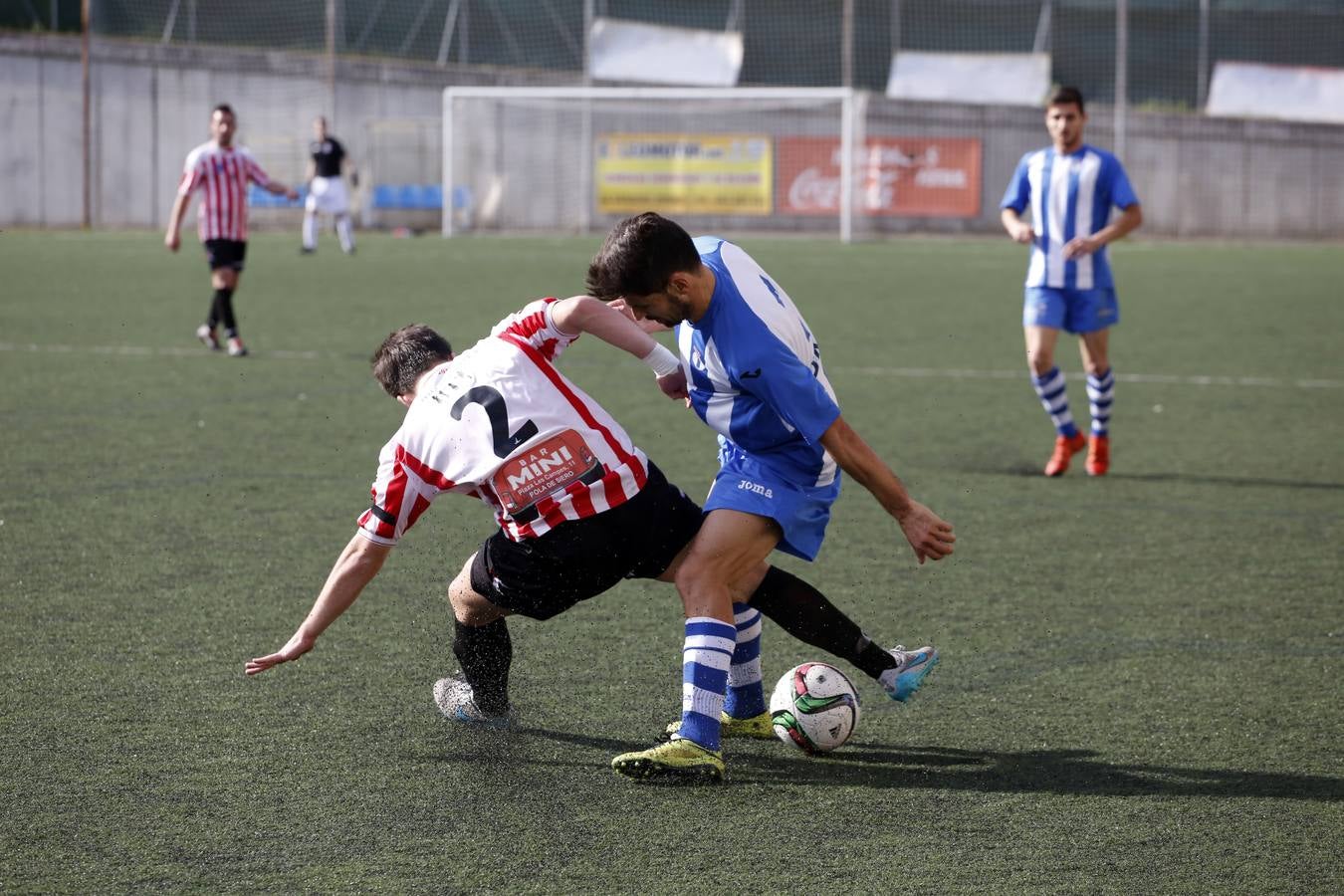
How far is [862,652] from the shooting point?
3.97m

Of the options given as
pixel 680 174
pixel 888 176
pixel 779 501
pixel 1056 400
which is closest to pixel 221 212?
pixel 1056 400

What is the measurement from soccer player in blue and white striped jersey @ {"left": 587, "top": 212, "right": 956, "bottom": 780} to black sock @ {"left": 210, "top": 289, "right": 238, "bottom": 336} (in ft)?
27.8

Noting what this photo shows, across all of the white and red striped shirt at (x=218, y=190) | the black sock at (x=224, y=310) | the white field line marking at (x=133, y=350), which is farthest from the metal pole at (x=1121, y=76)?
the black sock at (x=224, y=310)

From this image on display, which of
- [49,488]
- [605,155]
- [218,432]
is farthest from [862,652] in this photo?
[605,155]

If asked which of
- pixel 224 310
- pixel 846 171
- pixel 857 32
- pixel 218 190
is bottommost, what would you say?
pixel 224 310

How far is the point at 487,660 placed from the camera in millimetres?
3896

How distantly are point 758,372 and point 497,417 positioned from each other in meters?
0.56

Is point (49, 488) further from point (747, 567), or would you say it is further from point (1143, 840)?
point (1143, 840)

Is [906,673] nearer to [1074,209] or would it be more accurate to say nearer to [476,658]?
[476,658]

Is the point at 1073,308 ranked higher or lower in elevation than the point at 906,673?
higher

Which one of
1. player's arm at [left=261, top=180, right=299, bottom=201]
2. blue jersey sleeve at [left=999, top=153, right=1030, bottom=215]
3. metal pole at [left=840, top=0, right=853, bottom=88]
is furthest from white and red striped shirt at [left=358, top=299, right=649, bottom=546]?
metal pole at [left=840, top=0, right=853, bottom=88]

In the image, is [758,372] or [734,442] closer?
[758,372]

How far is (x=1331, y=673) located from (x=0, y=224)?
95.2 feet

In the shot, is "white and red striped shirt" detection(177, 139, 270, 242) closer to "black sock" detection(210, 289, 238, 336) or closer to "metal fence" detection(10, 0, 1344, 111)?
"black sock" detection(210, 289, 238, 336)
